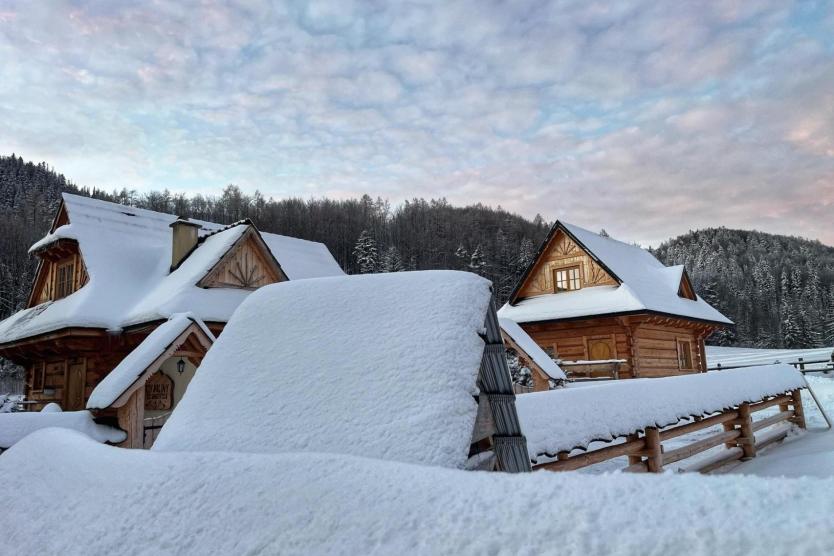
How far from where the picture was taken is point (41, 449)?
3631mm

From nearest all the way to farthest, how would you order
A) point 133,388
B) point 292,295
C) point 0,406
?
1. point 292,295
2. point 133,388
3. point 0,406

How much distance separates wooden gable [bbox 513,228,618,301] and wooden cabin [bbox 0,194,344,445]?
10.5 meters

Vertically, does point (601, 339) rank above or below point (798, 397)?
above

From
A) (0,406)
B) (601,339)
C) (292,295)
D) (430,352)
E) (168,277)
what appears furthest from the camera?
(0,406)

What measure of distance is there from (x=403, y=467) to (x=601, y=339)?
20.8 metres

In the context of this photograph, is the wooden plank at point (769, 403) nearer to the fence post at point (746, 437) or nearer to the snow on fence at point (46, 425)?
the fence post at point (746, 437)

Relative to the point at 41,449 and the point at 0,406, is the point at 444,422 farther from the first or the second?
the point at 0,406

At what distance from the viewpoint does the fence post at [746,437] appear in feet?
41.2

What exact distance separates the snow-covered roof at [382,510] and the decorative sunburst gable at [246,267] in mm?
14221

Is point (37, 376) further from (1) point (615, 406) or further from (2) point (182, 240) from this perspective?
(1) point (615, 406)

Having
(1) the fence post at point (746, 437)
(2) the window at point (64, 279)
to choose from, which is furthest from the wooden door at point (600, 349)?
(2) the window at point (64, 279)

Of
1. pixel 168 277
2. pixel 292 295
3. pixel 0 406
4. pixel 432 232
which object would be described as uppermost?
pixel 432 232

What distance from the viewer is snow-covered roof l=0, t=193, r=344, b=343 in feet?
51.0

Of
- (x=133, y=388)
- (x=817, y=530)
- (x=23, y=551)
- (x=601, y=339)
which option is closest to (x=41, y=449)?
(x=23, y=551)
